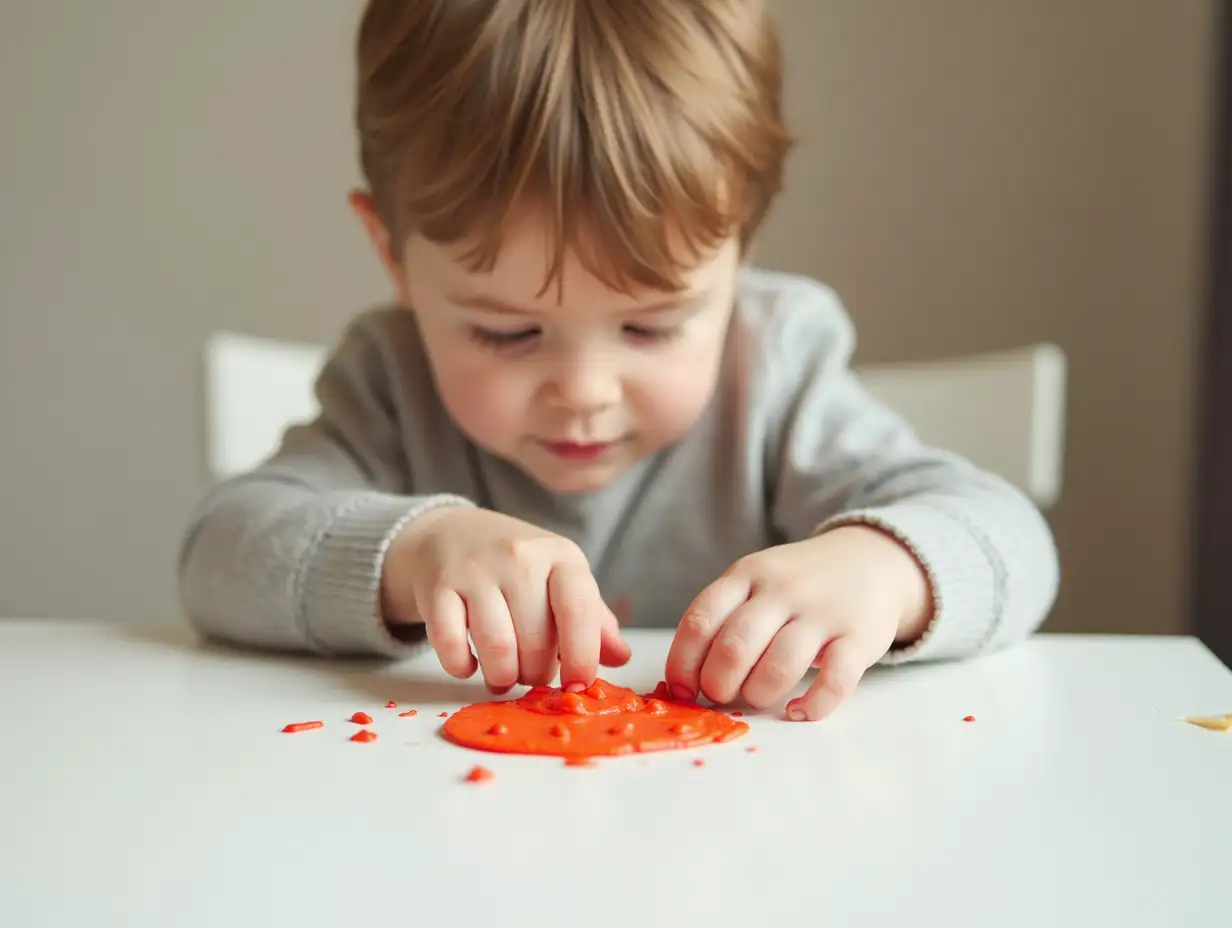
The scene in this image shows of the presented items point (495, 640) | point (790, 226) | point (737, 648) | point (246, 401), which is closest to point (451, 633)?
point (495, 640)

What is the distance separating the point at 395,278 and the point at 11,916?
610 millimetres

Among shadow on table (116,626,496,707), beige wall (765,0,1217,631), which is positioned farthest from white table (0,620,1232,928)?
beige wall (765,0,1217,631)

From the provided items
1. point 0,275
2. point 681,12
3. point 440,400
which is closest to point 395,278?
point 440,400

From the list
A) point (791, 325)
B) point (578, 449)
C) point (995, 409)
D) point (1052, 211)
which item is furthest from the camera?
point (1052, 211)

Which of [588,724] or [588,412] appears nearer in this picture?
[588,724]

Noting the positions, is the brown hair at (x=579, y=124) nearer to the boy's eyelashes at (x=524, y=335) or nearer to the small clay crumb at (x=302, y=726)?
the boy's eyelashes at (x=524, y=335)

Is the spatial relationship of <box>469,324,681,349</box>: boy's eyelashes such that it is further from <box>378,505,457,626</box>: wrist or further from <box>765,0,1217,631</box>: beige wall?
<box>765,0,1217,631</box>: beige wall

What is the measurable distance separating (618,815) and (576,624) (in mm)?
176

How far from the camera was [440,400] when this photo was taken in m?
1.00

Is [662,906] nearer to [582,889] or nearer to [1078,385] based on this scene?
[582,889]

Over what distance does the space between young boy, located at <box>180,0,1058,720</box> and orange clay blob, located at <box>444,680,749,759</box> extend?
0.08 feet

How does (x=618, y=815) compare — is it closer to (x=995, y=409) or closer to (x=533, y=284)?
(x=533, y=284)

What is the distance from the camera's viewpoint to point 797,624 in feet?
1.86

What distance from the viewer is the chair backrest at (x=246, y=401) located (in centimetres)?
117
